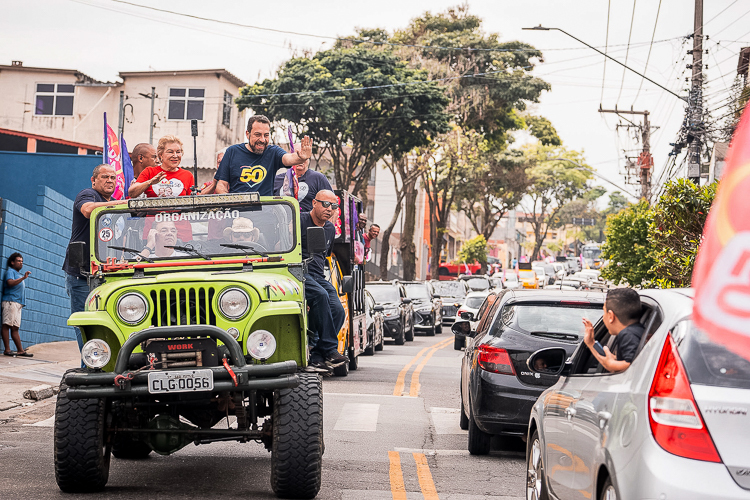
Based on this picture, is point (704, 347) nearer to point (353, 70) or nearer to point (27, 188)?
point (27, 188)

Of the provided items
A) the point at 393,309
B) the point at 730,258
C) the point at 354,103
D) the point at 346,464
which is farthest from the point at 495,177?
the point at 730,258

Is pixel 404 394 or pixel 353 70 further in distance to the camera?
pixel 353 70

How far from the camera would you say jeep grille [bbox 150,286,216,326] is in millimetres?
6734

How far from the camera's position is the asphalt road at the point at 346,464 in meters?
7.15

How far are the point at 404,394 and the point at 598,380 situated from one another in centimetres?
912

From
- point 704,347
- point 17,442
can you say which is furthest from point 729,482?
point 17,442

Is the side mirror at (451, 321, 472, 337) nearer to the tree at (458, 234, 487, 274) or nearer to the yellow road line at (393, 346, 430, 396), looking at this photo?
the yellow road line at (393, 346, 430, 396)

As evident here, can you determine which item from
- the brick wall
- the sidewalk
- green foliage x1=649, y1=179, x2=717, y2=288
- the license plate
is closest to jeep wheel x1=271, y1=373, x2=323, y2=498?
the license plate

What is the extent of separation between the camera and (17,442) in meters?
8.95

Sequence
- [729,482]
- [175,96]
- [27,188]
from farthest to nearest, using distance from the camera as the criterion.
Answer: [175,96], [27,188], [729,482]

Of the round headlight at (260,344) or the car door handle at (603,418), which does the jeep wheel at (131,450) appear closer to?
the round headlight at (260,344)

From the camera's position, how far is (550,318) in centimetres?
932

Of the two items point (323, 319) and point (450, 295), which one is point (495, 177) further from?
point (323, 319)

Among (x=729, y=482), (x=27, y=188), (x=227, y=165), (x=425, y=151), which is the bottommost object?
(x=729, y=482)
